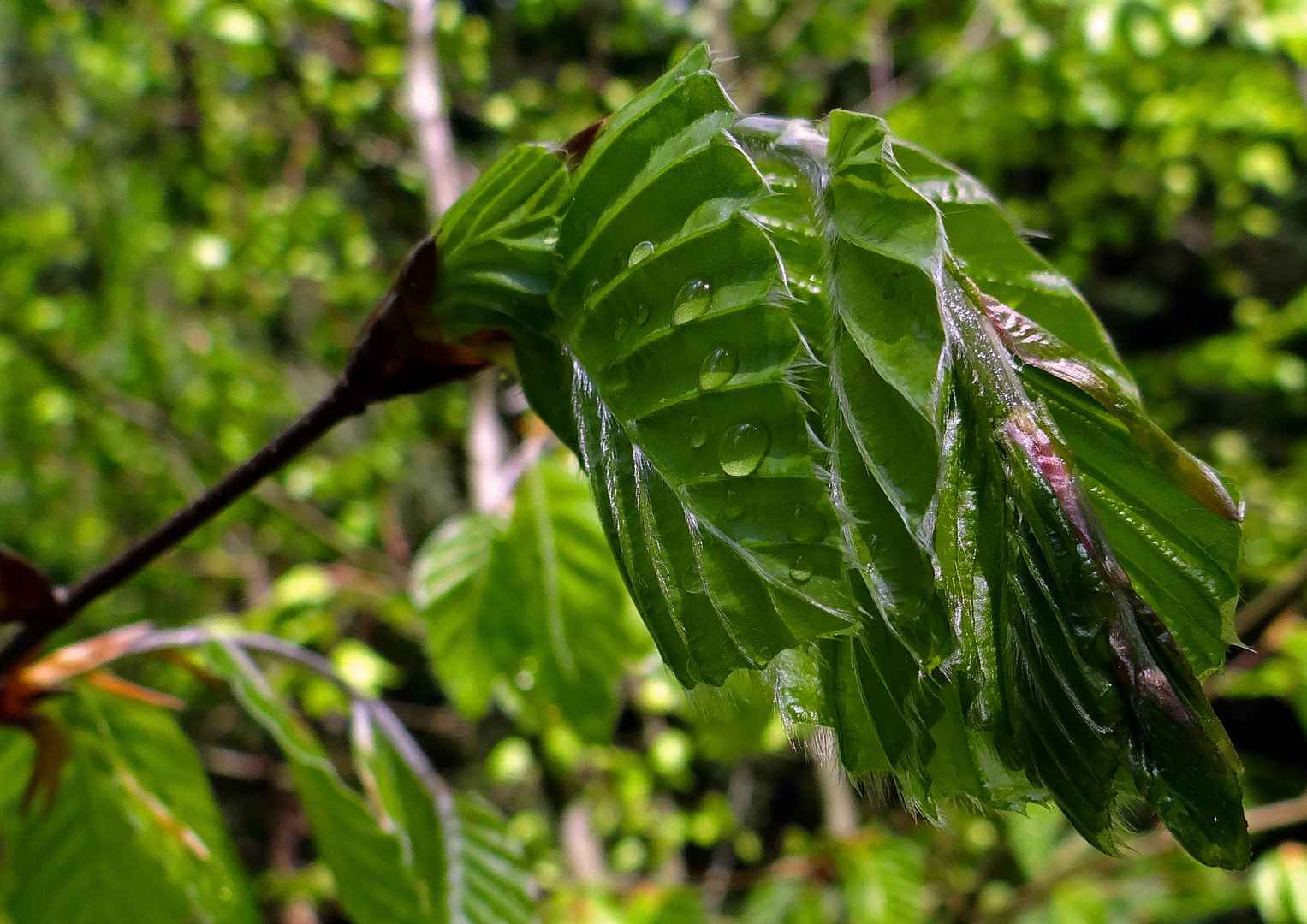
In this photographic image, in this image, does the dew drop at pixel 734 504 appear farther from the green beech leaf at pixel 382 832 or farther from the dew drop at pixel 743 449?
the green beech leaf at pixel 382 832

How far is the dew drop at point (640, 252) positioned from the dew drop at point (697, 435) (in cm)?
6

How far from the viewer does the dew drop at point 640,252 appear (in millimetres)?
318

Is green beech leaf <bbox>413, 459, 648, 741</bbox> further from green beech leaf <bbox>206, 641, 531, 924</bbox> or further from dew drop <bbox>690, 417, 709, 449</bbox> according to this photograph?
dew drop <bbox>690, 417, 709, 449</bbox>

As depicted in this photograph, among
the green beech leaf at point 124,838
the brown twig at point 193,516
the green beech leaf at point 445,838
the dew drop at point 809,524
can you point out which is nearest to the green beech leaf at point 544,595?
the green beech leaf at point 445,838

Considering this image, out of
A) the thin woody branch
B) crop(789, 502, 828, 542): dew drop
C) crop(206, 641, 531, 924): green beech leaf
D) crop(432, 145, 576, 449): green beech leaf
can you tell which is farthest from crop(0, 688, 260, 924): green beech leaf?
crop(789, 502, 828, 542): dew drop

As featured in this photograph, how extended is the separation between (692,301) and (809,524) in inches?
3.6

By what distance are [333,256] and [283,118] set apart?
1.84 feet

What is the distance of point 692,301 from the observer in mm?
311

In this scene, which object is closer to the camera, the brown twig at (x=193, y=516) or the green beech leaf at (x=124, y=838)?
the brown twig at (x=193, y=516)

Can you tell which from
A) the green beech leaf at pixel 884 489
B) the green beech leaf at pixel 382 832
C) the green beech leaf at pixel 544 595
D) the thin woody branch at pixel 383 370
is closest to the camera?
the green beech leaf at pixel 884 489

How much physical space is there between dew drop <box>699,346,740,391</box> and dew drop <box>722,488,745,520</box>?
1.5 inches

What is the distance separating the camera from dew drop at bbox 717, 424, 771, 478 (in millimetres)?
298

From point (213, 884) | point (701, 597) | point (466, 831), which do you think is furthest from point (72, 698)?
point (701, 597)

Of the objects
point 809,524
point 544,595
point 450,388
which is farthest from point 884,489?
point 450,388
